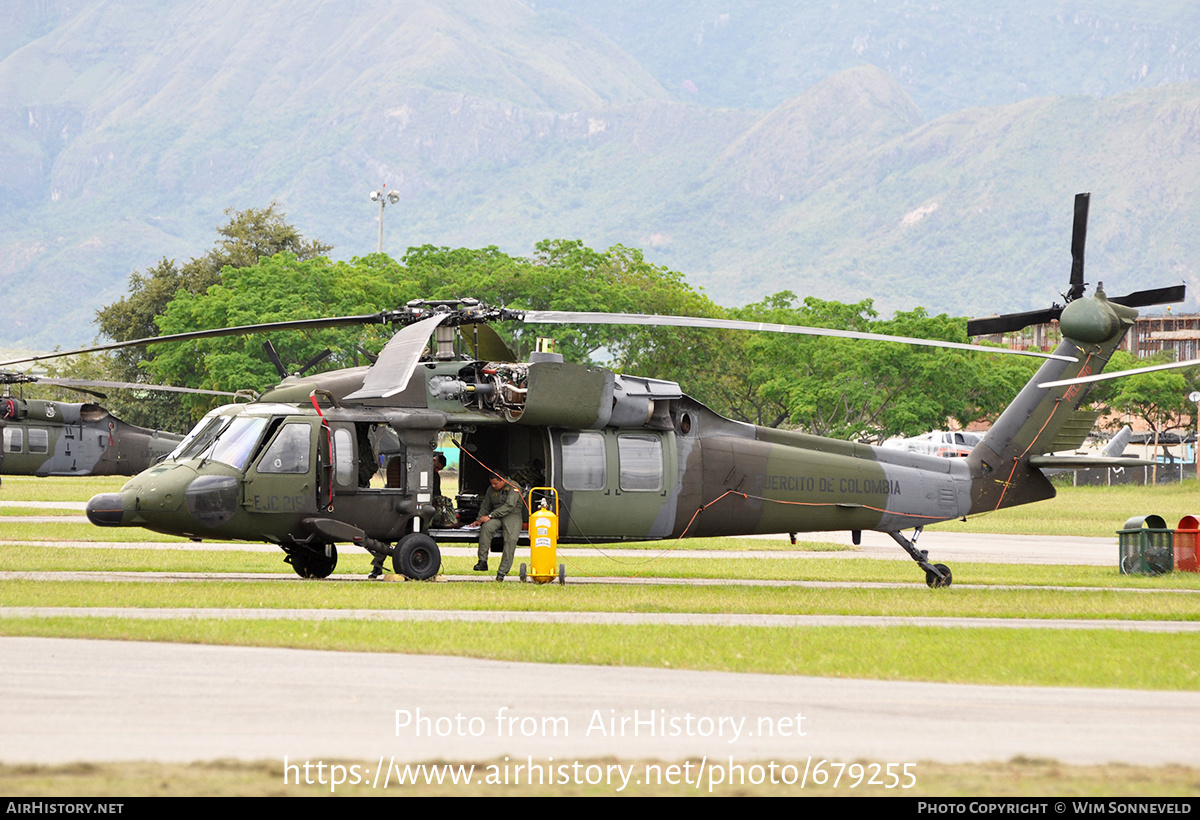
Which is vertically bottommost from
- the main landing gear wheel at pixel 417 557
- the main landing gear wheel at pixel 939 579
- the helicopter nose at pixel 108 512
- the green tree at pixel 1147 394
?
the main landing gear wheel at pixel 939 579

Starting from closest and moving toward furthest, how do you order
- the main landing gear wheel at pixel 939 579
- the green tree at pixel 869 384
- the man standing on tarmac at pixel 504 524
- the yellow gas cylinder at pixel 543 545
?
the yellow gas cylinder at pixel 543 545 < the man standing on tarmac at pixel 504 524 < the main landing gear wheel at pixel 939 579 < the green tree at pixel 869 384

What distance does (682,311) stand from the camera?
80.8m

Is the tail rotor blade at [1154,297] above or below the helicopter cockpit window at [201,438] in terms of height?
above

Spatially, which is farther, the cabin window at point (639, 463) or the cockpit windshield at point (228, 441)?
the cabin window at point (639, 463)

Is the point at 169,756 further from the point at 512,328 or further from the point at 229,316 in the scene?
the point at 229,316

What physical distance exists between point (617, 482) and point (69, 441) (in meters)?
26.8

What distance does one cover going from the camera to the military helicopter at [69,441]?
40469 millimetres

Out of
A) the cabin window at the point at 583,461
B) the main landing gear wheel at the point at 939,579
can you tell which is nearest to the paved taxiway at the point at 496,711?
the cabin window at the point at 583,461

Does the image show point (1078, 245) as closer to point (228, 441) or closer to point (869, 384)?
point (228, 441)

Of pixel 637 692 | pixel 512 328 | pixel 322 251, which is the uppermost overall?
pixel 322 251

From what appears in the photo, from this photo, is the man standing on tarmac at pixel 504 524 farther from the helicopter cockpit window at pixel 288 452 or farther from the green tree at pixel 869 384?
the green tree at pixel 869 384

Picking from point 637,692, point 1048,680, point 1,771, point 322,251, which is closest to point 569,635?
point 637,692

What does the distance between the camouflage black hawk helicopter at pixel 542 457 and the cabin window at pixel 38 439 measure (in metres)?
23.3

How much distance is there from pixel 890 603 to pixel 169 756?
1257 cm
